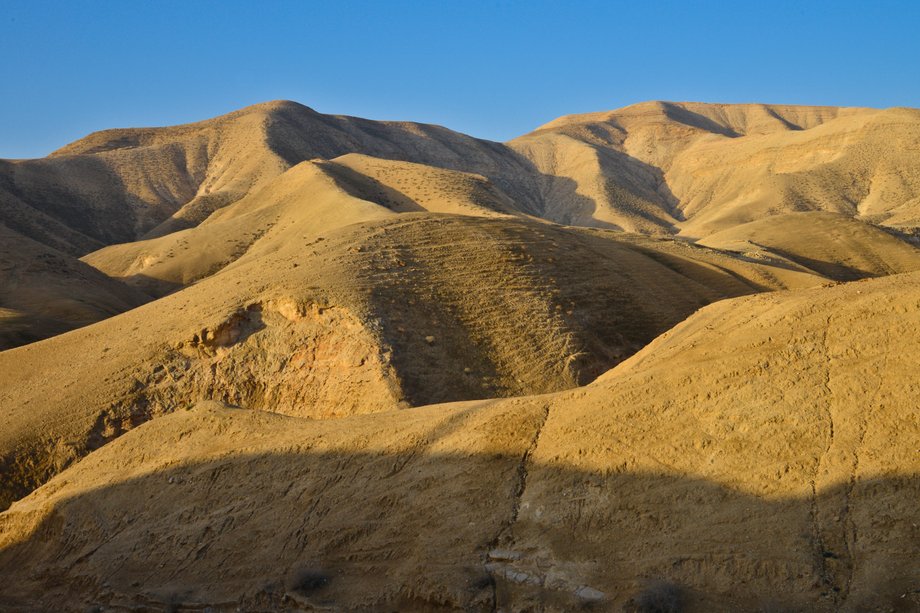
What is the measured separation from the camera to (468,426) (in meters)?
10.4

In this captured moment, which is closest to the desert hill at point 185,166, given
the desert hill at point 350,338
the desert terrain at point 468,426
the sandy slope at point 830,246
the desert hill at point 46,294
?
the desert hill at point 46,294

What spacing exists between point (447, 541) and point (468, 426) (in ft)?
6.05

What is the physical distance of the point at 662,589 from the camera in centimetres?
721

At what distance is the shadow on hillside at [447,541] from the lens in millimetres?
7137

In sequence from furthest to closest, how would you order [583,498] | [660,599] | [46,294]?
[46,294], [583,498], [660,599]

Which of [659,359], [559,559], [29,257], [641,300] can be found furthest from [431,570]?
[29,257]

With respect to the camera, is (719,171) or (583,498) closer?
(583,498)

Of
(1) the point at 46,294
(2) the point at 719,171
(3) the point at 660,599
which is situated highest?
(2) the point at 719,171

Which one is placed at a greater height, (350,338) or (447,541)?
(350,338)

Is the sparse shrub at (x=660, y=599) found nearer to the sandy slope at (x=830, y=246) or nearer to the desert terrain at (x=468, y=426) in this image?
the desert terrain at (x=468, y=426)

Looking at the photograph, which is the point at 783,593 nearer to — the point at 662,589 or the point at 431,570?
the point at 662,589

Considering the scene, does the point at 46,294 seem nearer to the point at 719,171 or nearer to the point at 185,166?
the point at 185,166

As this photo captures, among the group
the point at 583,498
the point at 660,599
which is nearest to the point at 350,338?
the point at 583,498

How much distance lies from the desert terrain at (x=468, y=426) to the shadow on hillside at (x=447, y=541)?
28 millimetres
